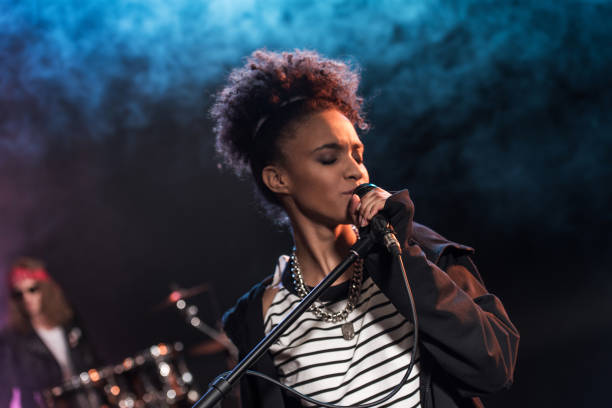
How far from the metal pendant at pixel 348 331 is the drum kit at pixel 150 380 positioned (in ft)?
8.13

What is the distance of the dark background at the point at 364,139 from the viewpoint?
2.36 metres

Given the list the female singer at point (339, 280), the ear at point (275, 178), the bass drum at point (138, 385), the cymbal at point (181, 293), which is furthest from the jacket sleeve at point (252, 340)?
the bass drum at point (138, 385)

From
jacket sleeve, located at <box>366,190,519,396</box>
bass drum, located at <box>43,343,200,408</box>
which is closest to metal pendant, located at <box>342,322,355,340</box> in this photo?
jacket sleeve, located at <box>366,190,519,396</box>

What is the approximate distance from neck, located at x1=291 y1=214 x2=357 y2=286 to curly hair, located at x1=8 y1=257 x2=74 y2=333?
3277 mm

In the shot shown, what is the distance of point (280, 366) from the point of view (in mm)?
1538

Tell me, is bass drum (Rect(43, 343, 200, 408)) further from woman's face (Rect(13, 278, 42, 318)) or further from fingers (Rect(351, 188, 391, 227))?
fingers (Rect(351, 188, 391, 227))

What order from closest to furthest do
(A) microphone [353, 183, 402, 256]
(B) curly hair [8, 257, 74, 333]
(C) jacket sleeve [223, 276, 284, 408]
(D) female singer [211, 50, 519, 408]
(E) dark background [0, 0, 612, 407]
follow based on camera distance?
1. (A) microphone [353, 183, 402, 256]
2. (D) female singer [211, 50, 519, 408]
3. (C) jacket sleeve [223, 276, 284, 408]
4. (E) dark background [0, 0, 612, 407]
5. (B) curly hair [8, 257, 74, 333]

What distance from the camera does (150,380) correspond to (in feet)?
13.1

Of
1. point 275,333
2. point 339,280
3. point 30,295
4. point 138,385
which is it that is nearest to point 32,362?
point 30,295

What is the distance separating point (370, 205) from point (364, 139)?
150 centimetres

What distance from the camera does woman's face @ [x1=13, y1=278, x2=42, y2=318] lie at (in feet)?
13.9

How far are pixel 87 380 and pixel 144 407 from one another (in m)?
0.50

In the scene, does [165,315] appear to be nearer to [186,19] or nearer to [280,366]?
[186,19]

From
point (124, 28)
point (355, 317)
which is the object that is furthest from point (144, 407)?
point (355, 317)
